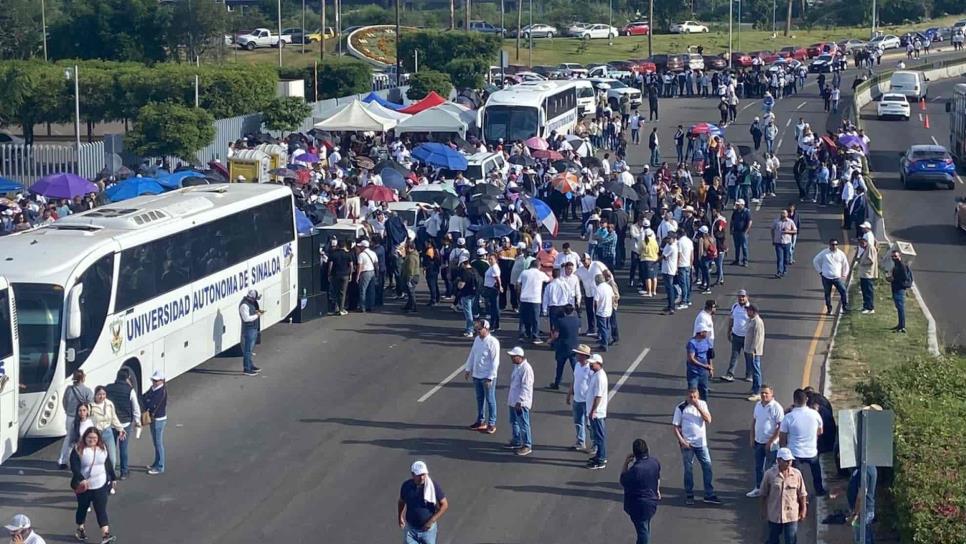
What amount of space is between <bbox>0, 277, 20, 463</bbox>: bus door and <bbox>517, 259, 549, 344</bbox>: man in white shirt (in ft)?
29.9

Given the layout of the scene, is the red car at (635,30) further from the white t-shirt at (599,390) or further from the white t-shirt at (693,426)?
the white t-shirt at (693,426)

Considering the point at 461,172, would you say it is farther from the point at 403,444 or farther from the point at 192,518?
the point at 192,518

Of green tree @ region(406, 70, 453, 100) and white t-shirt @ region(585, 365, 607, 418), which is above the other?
green tree @ region(406, 70, 453, 100)

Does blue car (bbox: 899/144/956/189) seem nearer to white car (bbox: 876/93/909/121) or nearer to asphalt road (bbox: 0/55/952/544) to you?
asphalt road (bbox: 0/55/952/544)

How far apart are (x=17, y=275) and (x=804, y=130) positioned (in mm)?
30819

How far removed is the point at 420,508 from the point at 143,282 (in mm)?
7761

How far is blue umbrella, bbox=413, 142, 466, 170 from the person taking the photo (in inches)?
1464

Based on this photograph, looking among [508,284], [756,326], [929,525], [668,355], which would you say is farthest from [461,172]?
[929,525]

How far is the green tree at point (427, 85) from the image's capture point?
2340 inches

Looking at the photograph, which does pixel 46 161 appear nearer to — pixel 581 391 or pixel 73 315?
pixel 73 315

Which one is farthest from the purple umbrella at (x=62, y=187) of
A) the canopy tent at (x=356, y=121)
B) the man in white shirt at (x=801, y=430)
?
the man in white shirt at (x=801, y=430)

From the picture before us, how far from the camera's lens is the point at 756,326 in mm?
20375

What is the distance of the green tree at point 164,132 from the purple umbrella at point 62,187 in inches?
293

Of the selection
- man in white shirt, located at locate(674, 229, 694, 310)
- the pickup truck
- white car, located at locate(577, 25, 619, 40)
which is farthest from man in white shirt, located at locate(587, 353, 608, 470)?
white car, located at locate(577, 25, 619, 40)
